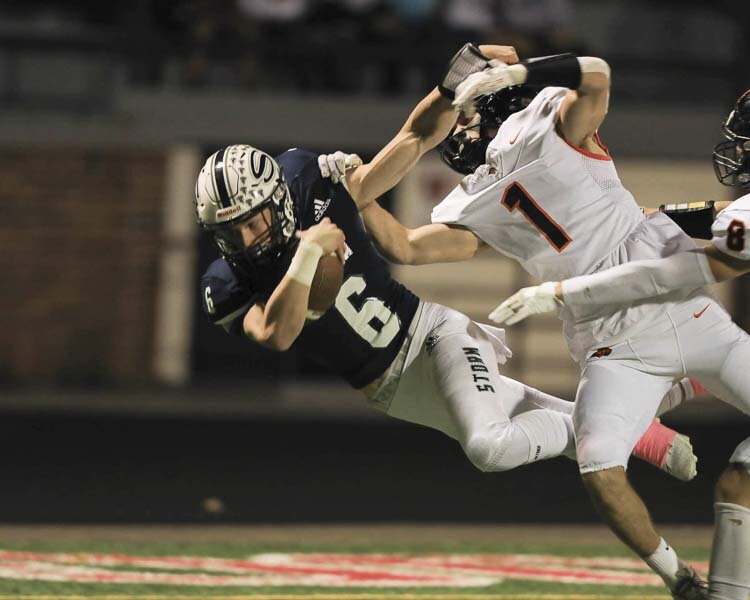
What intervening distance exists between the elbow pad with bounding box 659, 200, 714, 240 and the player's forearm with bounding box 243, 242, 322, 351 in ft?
4.43

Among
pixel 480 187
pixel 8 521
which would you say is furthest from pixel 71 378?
pixel 480 187

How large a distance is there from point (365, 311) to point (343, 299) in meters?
0.10

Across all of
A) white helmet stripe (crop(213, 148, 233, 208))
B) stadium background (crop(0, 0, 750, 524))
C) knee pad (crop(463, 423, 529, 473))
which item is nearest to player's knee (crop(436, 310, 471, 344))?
knee pad (crop(463, 423, 529, 473))

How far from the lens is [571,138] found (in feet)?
15.8

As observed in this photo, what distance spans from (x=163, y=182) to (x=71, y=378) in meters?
1.85

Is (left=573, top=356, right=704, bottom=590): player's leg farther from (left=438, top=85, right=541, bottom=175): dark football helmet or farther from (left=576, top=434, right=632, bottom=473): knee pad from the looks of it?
(left=438, top=85, right=541, bottom=175): dark football helmet

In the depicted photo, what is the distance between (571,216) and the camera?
4809 mm

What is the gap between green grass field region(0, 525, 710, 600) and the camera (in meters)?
5.36

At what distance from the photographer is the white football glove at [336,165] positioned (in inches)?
197

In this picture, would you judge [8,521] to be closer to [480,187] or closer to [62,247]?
[480,187]

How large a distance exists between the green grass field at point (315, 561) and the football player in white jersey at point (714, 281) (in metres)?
0.84

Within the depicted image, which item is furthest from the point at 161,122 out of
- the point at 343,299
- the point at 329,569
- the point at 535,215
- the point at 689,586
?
the point at 689,586

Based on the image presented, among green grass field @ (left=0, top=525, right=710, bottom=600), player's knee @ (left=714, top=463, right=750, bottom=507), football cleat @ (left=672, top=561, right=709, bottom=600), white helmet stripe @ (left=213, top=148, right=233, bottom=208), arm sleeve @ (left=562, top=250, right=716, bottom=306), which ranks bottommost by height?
green grass field @ (left=0, top=525, right=710, bottom=600)

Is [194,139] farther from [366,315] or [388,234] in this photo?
[366,315]
